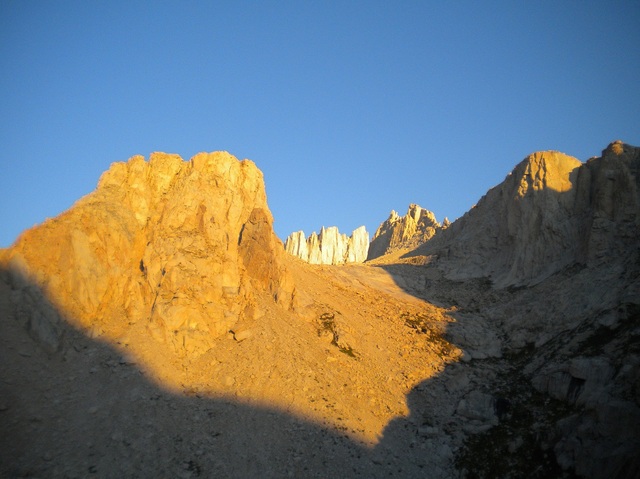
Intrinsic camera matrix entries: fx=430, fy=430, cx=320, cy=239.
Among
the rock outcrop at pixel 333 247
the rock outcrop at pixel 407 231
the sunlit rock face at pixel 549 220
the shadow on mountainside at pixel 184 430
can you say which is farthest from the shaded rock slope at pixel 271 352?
the rock outcrop at pixel 333 247

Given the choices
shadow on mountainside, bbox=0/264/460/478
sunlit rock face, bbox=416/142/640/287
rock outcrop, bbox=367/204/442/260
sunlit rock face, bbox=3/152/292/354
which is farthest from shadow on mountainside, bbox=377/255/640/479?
rock outcrop, bbox=367/204/442/260

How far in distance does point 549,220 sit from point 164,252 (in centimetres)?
3614

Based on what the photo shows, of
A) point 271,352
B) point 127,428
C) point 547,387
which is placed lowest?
point 127,428

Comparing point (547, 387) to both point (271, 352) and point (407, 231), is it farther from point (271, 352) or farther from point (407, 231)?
Answer: point (407, 231)

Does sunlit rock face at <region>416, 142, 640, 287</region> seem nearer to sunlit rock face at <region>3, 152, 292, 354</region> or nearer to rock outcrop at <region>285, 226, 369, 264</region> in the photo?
sunlit rock face at <region>3, 152, 292, 354</region>

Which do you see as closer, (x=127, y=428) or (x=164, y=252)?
(x=127, y=428)

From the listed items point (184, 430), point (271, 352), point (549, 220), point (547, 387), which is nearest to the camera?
point (184, 430)

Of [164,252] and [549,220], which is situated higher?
[549,220]

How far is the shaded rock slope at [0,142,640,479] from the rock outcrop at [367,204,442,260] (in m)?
46.6

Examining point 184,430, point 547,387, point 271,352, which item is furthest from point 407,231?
point 184,430

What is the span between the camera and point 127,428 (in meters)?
20.6

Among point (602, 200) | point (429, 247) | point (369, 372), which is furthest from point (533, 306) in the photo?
point (429, 247)

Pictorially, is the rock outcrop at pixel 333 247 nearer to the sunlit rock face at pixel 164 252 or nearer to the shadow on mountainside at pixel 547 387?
the shadow on mountainside at pixel 547 387

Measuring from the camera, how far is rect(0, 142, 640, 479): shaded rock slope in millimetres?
19922
